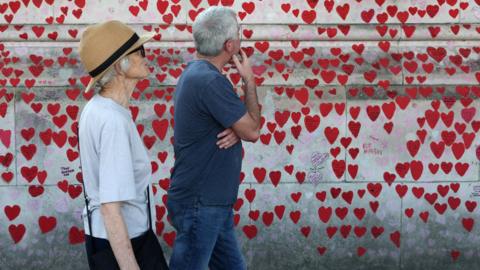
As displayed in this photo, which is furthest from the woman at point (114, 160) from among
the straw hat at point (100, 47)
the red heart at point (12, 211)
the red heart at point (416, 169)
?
the red heart at point (416, 169)

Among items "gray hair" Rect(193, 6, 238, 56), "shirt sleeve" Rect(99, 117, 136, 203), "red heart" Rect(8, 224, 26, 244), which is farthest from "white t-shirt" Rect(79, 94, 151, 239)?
"red heart" Rect(8, 224, 26, 244)

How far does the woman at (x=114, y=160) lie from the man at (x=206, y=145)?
1.91 ft

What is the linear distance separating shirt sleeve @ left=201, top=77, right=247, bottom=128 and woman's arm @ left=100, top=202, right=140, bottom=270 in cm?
95

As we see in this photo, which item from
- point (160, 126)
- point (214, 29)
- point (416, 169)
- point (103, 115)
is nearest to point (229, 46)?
point (214, 29)

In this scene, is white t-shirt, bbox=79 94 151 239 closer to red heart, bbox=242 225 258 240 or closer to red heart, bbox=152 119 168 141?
red heart, bbox=152 119 168 141

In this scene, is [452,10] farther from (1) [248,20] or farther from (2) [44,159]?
(2) [44,159]

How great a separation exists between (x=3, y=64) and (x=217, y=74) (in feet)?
8.81

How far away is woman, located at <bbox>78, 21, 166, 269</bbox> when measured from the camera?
→ 10.1 feet

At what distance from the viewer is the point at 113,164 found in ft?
10.0

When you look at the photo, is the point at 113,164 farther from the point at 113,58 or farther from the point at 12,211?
the point at 12,211

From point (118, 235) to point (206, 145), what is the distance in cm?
101

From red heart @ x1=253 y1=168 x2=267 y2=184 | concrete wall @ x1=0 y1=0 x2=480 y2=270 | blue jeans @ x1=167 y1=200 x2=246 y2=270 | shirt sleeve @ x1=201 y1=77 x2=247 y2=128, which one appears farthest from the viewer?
red heart @ x1=253 y1=168 x2=267 y2=184

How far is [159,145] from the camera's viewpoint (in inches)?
239

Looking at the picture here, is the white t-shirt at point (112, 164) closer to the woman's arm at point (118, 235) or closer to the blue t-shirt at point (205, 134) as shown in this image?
the woman's arm at point (118, 235)
